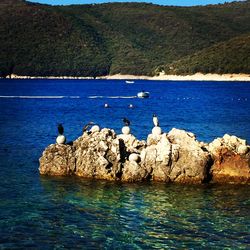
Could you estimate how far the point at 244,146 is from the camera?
1210 inches

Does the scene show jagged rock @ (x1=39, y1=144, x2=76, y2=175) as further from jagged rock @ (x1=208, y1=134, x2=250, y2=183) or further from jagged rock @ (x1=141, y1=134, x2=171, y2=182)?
jagged rock @ (x1=208, y1=134, x2=250, y2=183)

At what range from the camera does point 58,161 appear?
104 ft

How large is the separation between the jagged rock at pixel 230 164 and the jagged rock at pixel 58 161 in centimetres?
786

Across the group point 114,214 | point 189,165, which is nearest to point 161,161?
point 189,165

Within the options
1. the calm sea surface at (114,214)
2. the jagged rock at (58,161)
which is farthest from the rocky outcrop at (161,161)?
the calm sea surface at (114,214)

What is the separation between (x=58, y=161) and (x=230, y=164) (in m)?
9.50

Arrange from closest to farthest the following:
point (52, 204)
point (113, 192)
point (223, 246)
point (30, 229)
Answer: point (223, 246) < point (30, 229) < point (52, 204) < point (113, 192)

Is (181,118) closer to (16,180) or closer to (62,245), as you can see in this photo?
(16,180)

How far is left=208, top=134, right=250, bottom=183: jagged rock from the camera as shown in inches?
1193

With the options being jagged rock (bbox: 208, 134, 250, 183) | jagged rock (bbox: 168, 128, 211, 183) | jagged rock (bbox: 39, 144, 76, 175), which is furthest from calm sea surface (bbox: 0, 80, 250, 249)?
jagged rock (bbox: 208, 134, 250, 183)

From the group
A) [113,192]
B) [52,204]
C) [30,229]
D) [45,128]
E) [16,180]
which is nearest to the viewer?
[30,229]

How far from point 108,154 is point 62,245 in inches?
433

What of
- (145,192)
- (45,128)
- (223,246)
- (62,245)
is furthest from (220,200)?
(45,128)

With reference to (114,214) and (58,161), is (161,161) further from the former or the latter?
(114,214)
